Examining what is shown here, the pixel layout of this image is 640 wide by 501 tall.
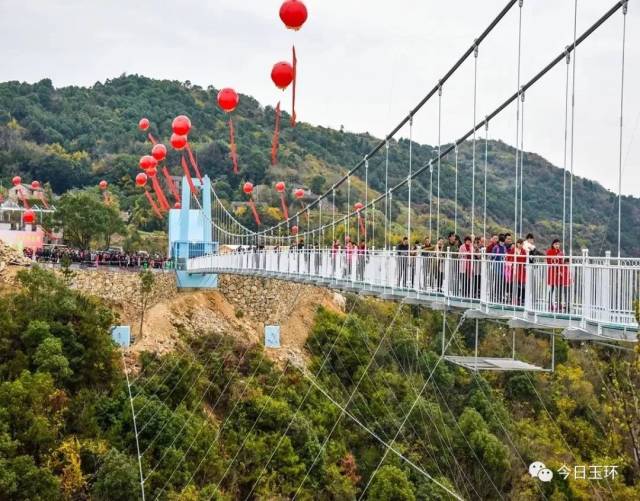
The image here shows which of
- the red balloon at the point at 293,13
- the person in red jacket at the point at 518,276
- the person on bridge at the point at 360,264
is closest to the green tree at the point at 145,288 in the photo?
the person on bridge at the point at 360,264

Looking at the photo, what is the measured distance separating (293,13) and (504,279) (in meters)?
5.69

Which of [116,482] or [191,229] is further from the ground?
[191,229]

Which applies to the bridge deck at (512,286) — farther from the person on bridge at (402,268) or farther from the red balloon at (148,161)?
the red balloon at (148,161)

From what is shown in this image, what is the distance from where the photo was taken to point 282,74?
586 inches

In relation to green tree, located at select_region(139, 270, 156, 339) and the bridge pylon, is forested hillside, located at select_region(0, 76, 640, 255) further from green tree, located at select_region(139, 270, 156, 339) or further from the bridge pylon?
green tree, located at select_region(139, 270, 156, 339)

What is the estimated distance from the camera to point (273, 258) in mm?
19344

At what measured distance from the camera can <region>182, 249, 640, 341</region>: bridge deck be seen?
748cm

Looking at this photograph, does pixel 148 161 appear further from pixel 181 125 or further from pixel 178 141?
pixel 181 125

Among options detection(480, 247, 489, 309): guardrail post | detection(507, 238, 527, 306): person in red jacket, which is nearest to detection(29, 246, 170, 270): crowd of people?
detection(480, 247, 489, 309): guardrail post

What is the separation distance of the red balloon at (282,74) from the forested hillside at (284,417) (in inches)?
276

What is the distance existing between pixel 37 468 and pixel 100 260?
41.5ft

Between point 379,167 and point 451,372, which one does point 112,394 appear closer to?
point 451,372

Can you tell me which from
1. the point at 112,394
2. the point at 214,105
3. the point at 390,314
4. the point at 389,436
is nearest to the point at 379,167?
the point at 214,105

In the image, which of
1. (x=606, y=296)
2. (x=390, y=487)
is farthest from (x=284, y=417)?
(x=606, y=296)
